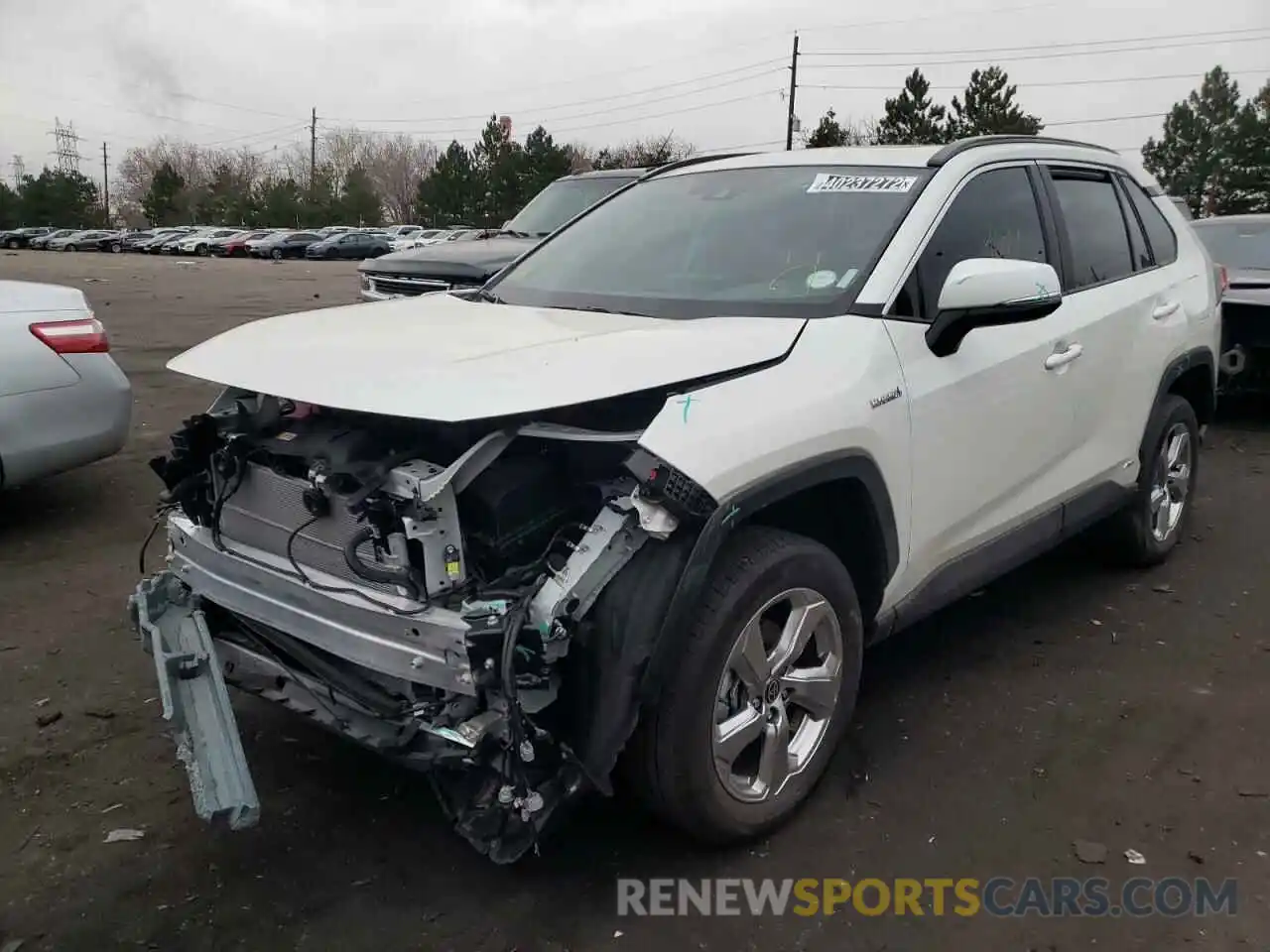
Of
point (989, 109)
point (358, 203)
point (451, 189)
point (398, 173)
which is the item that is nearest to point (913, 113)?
point (989, 109)

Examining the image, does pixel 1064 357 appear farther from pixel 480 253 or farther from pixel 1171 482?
pixel 480 253

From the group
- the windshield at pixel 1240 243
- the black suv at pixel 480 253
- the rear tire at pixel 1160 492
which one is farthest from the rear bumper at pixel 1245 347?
the black suv at pixel 480 253

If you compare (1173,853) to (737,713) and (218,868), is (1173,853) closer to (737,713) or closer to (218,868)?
(737,713)

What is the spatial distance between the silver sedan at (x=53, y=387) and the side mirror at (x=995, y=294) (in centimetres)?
425

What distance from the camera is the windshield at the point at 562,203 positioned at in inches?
401

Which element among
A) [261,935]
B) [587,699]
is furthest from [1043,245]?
[261,935]

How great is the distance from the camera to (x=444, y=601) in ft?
8.28

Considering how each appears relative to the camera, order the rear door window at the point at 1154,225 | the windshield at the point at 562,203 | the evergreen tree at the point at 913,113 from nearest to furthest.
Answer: the rear door window at the point at 1154,225
the windshield at the point at 562,203
the evergreen tree at the point at 913,113

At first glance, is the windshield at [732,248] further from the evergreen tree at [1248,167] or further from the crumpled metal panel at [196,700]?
the evergreen tree at [1248,167]

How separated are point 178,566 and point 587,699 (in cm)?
144

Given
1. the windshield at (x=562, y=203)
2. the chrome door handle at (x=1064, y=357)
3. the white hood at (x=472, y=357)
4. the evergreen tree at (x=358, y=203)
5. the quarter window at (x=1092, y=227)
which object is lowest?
the chrome door handle at (x=1064, y=357)

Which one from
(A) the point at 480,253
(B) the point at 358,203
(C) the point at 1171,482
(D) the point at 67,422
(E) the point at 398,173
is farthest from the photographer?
(E) the point at 398,173

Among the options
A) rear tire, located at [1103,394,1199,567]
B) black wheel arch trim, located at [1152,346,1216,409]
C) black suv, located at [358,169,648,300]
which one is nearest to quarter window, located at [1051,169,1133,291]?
black wheel arch trim, located at [1152,346,1216,409]

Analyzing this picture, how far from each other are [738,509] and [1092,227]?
263cm
